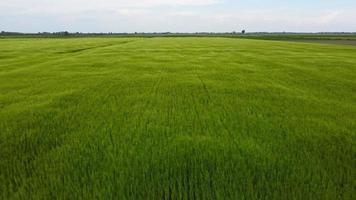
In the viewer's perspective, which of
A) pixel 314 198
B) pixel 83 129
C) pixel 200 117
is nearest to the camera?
pixel 314 198

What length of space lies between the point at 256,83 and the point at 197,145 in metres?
6.71

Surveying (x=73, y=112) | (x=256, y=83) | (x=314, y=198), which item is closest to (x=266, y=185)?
(x=314, y=198)

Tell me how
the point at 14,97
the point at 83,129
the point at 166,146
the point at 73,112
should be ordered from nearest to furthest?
the point at 166,146, the point at 83,129, the point at 73,112, the point at 14,97

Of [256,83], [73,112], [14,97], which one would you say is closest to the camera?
[73,112]

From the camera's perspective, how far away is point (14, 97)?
8.27 metres

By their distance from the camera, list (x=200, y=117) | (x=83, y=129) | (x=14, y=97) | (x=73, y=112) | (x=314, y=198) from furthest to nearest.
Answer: (x=14, y=97)
(x=73, y=112)
(x=200, y=117)
(x=83, y=129)
(x=314, y=198)

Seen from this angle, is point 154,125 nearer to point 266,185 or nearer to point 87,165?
point 87,165

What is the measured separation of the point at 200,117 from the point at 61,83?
292 inches

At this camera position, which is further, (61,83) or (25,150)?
(61,83)

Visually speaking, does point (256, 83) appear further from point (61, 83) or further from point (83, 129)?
point (61, 83)

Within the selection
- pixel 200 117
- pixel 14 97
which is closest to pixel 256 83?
pixel 200 117

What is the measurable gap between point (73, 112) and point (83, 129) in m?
1.49

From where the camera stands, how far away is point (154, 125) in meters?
5.40

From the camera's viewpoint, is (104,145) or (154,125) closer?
(104,145)
